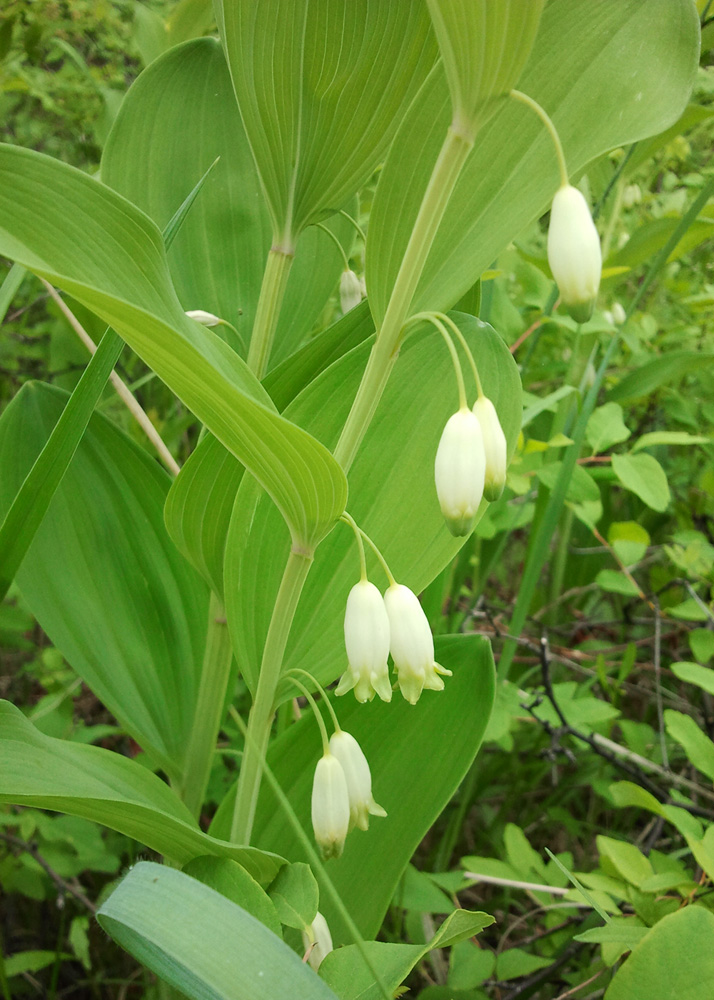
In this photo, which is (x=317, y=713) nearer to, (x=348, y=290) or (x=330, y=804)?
(x=330, y=804)

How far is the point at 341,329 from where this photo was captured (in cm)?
88

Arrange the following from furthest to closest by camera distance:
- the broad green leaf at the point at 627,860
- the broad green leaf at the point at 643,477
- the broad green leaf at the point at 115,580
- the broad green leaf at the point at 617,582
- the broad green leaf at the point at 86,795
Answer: the broad green leaf at the point at 617,582 < the broad green leaf at the point at 643,477 < the broad green leaf at the point at 115,580 < the broad green leaf at the point at 627,860 < the broad green leaf at the point at 86,795

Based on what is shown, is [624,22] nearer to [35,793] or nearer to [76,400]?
[76,400]

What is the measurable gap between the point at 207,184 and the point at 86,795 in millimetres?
789

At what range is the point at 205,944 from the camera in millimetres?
505

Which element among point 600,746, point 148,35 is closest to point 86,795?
point 600,746

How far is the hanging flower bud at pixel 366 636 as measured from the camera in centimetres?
62

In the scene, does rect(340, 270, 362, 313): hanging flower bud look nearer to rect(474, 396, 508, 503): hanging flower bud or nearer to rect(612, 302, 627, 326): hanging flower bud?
rect(474, 396, 508, 503): hanging flower bud

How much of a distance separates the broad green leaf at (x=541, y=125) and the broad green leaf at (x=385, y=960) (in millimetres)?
523

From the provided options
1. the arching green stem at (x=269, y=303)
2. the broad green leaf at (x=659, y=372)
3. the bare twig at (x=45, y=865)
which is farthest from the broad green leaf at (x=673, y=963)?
the broad green leaf at (x=659, y=372)

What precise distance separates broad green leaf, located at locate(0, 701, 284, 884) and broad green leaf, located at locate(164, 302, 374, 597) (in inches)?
9.7

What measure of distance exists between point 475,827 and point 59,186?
1.42 m

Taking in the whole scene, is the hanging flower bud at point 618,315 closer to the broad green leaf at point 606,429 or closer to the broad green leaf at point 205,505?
the broad green leaf at point 606,429

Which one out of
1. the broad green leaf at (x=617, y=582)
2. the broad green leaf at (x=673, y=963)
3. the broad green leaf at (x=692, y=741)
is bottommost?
the broad green leaf at (x=617, y=582)
